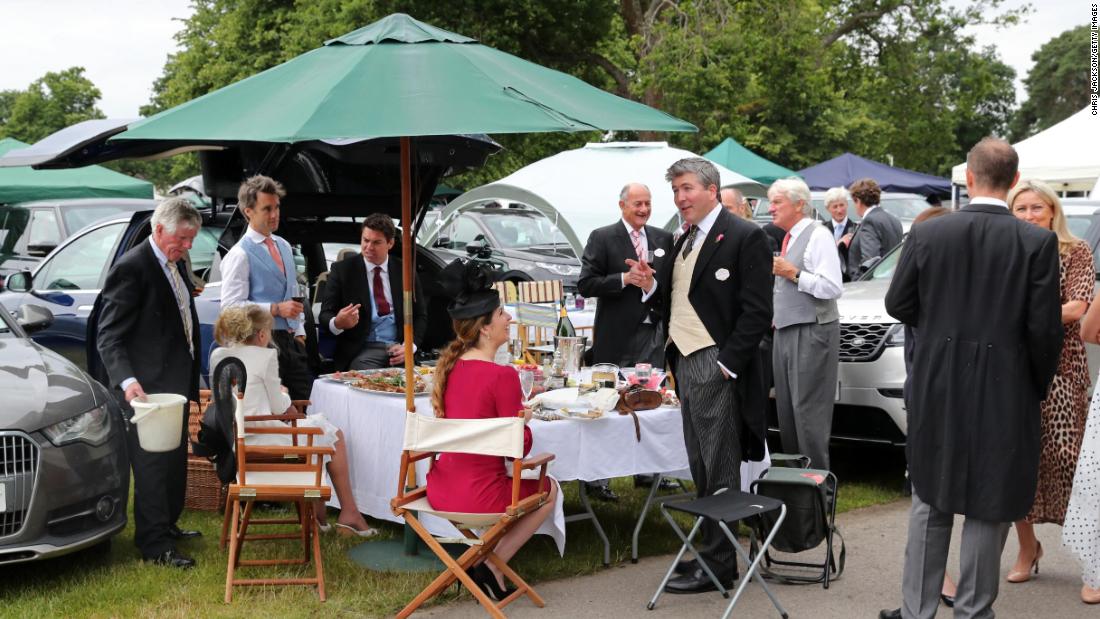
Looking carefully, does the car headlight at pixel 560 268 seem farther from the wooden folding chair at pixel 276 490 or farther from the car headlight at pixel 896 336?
the wooden folding chair at pixel 276 490

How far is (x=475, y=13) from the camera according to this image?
2045 centimetres

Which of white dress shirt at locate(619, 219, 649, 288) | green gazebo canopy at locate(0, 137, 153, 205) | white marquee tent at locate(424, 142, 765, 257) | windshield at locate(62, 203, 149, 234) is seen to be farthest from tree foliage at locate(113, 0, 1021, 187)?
white dress shirt at locate(619, 219, 649, 288)

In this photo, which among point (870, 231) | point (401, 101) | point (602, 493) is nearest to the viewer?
point (401, 101)

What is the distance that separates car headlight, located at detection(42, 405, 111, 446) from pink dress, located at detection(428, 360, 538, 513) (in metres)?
1.76

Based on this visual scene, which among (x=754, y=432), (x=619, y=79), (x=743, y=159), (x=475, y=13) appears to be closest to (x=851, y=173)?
(x=743, y=159)

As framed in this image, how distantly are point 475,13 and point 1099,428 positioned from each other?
1725cm

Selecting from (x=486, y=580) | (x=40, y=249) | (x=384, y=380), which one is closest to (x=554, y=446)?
(x=486, y=580)

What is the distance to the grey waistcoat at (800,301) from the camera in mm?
6547

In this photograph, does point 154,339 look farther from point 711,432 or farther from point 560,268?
point 560,268

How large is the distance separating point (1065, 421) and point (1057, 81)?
7386 centimetres

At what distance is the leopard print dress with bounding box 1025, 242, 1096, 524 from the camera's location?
16.9 feet

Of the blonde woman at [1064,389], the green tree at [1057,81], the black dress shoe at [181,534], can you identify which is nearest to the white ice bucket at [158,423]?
the black dress shoe at [181,534]

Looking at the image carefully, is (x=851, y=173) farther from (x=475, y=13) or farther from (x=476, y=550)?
(x=476, y=550)

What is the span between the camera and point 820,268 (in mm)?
6457
